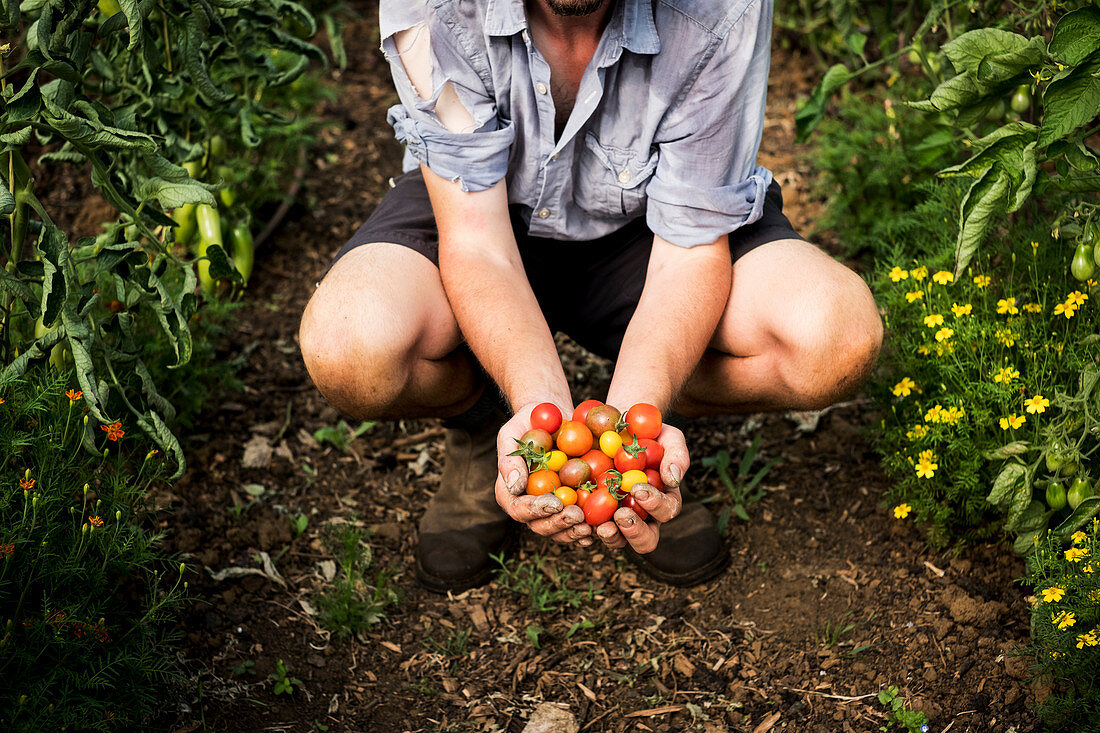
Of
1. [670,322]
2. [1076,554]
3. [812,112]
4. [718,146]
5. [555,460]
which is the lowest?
[1076,554]

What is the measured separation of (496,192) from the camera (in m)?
2.28

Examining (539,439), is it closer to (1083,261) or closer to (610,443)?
(610,443)

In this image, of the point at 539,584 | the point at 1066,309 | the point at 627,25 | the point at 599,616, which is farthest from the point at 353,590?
the point at 1066,309

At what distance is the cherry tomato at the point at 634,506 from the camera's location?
185 cm

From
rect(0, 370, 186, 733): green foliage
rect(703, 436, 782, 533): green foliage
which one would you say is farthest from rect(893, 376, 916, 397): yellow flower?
rect(0, 370, 186, 733): green foliage

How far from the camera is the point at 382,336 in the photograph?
7.12 feet

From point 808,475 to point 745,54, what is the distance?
1.25m

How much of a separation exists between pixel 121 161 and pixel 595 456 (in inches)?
68.9

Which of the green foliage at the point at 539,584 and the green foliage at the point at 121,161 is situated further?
the green foliage at the point at 539,584

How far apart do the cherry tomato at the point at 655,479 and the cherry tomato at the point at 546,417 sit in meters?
0.22

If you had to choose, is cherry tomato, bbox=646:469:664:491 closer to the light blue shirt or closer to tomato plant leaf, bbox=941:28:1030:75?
the light blue shirt

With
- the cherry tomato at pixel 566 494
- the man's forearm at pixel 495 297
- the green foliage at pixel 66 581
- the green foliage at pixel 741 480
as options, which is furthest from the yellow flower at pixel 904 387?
the green foliage at pixel 66 581

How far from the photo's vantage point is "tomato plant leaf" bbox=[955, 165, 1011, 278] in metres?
1.94

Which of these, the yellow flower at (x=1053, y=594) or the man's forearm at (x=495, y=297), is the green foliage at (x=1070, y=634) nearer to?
the yellow flower at (x=1053, y=594)
